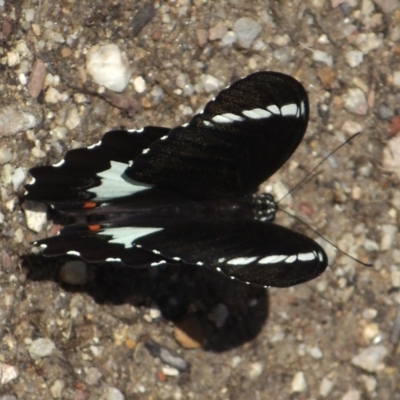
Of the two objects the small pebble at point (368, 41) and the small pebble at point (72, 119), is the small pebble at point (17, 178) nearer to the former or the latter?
Result: the small pebble at point (72, 119)

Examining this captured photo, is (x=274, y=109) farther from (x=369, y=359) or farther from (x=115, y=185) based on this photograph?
(x=369, y=359)

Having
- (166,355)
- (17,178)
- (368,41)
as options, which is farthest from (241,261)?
(368,41)

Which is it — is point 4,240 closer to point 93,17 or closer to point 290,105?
point 93,17

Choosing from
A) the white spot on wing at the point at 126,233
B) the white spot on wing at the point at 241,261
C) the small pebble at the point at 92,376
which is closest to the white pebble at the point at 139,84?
the white spot on wing at the point at 126,233

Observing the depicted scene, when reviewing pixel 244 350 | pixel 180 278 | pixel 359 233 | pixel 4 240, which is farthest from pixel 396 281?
pixel 4 240

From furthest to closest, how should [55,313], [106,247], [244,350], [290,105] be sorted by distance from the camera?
[244,350] < [55,313] < [106,247] < [290,105]

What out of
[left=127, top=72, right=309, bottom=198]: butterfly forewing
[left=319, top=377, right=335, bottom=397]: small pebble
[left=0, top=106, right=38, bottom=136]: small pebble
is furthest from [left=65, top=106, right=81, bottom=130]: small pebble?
[left=319, top=377, right=335, bottom=397]: small pebble

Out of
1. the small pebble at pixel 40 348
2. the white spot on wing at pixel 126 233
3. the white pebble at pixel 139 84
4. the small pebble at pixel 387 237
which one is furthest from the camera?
the small pebble at pixel 387 237
